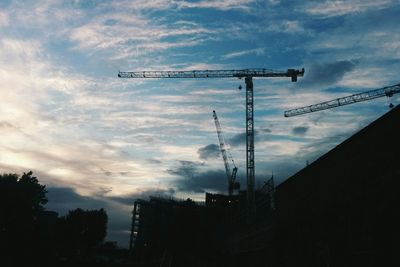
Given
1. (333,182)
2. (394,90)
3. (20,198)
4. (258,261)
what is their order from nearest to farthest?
(333,182)
(258,261)
(20,198)
(394,90)

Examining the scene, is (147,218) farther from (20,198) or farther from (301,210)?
(301,210)

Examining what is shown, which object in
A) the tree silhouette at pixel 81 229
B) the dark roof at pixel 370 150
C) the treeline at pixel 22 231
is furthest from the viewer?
the tree silhouette at pixel 81 229

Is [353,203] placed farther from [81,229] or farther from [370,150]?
[81,229]

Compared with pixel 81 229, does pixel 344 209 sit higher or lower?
lower

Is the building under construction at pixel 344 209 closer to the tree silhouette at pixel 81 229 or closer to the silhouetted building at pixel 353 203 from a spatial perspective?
the silhouetted building at pixel 353 203

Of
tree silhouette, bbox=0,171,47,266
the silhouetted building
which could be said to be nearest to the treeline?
tree silhouette, bbox=0,171,47,266

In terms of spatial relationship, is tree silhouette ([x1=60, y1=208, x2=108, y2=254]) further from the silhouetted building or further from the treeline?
the silhouetted building

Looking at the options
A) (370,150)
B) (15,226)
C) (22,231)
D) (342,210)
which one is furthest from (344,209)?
(15,226)

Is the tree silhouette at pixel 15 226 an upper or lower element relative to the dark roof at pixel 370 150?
lower

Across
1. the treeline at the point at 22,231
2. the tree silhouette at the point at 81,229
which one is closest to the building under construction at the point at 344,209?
the treeline at the point at 22,231

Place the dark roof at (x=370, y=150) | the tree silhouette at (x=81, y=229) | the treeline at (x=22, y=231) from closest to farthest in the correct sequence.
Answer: the dark roof at (x=370, y=150) < the treeline at (x=22, y=231) < the tree silhouette at (x=81, y=229)

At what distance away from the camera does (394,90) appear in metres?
69.8

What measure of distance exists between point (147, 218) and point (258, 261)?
13909 cm

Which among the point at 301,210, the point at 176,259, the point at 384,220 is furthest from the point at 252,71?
the point at 384,220
